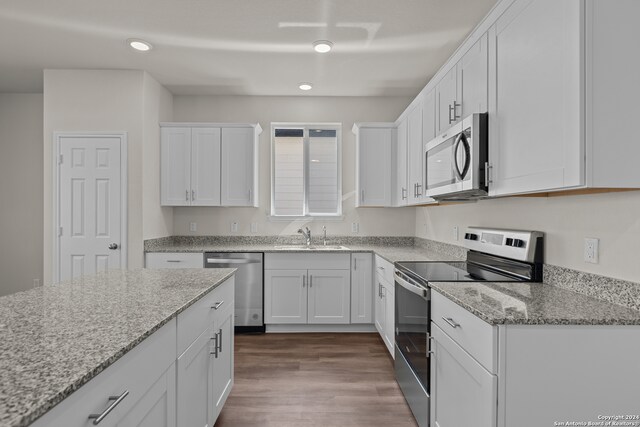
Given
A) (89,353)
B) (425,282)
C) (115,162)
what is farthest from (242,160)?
(89,353)

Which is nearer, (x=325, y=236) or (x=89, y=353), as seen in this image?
(x=89, y=353)

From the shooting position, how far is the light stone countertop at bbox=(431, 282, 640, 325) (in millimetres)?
1237

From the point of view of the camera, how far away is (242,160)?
12.7 ft

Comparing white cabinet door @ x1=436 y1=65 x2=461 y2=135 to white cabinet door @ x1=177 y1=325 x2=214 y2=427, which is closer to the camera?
white cabinet door @ x1=177 y1=325 x2=214 y2=427

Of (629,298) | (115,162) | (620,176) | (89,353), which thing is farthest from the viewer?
(115,162)

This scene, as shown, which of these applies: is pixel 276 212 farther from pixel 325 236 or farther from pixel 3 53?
pixel 3 53

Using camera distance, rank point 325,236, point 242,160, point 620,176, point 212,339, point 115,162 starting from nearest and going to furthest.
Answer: point 620,176, point 212,339, point 115,162, point 242,160, point 325,236

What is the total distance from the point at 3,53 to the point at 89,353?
3.61 metres

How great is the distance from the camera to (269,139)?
4246 millimetres

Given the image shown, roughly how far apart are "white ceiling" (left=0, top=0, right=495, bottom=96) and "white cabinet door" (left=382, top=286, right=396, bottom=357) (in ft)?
6.62

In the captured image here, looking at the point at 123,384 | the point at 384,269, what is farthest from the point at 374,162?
the point at 123,384

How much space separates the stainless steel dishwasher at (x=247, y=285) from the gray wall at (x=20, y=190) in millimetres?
2448

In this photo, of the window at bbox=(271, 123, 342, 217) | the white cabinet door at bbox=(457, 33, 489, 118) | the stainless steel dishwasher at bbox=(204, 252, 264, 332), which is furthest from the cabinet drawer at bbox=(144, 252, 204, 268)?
the white cabinet door at bbox=(457, 33, 489, 118)

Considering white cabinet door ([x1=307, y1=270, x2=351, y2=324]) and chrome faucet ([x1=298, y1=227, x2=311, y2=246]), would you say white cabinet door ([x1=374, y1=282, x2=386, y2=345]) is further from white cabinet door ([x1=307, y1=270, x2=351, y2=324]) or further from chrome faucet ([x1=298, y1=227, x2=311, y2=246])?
chrome faucet ([x1=298, y1=227, x2=311, y2=246])
